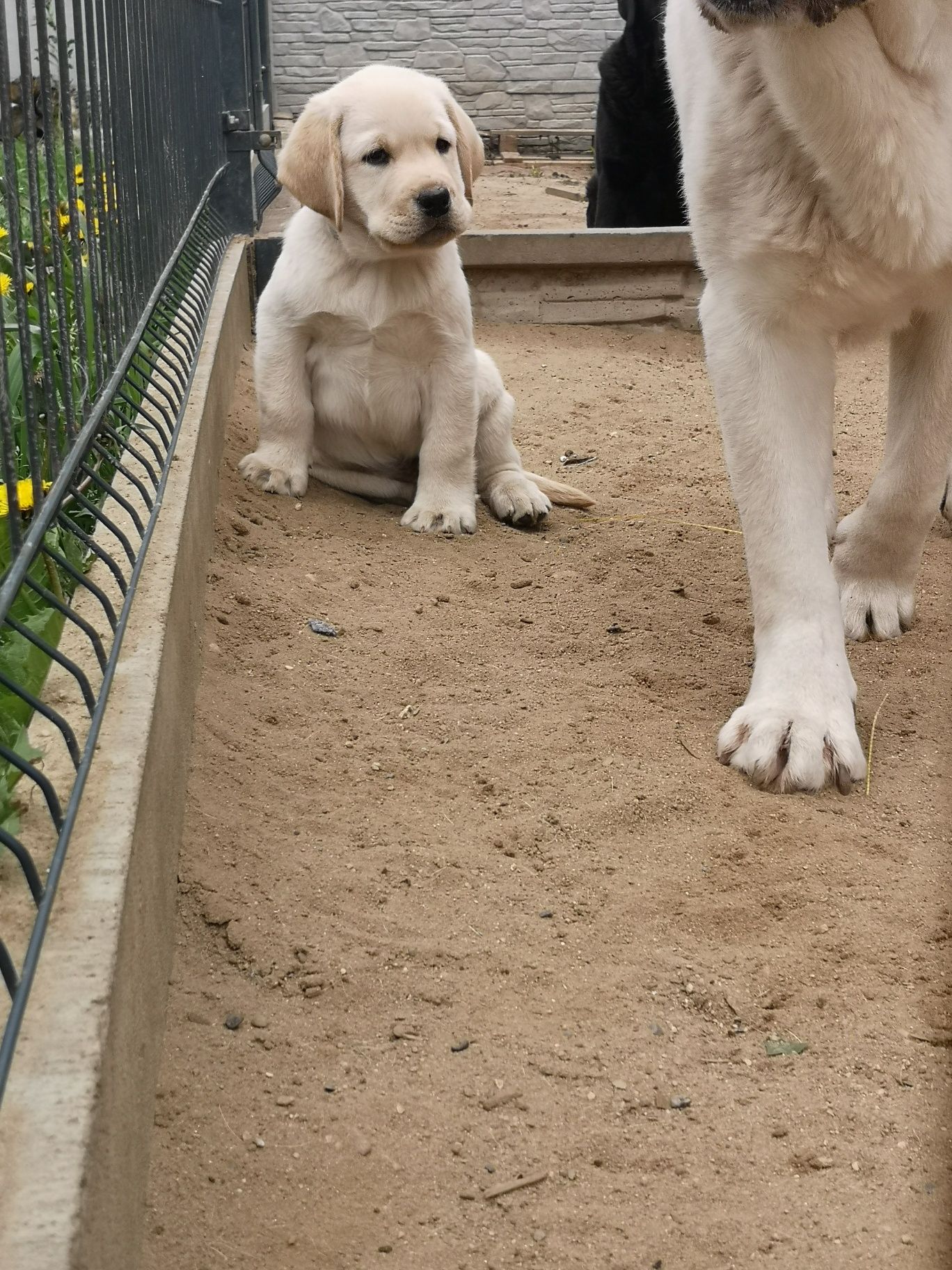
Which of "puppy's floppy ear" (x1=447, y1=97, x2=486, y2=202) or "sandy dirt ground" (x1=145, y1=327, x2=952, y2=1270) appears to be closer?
"sandy dirt ground" (x1=145, y1=327, x2=952, y2=1270)

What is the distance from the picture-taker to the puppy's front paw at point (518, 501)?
3996 millimetres

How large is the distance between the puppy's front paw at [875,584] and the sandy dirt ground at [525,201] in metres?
3.97

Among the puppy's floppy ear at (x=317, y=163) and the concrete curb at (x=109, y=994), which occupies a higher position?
the puppy's floppy ear at (x=317, y=163)

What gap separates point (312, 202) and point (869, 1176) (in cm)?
294

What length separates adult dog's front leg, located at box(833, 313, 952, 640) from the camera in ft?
9.78

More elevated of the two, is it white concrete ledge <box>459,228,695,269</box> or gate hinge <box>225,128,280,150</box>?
gate hinge <box>225,128,280,150</box>

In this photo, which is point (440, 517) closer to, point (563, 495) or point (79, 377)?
point (563, 495)

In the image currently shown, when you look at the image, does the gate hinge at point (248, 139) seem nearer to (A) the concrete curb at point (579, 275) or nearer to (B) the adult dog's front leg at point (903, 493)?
(A) the concrete curb at point (579, 275)

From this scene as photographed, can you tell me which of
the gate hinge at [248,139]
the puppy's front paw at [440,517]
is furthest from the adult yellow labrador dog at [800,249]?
the gate hinge at [248,139]

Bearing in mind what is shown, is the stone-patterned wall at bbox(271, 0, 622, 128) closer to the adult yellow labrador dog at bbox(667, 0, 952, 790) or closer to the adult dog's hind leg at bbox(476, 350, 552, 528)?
the adult dog's hind leg at bbox(476, 350, 552, 528)

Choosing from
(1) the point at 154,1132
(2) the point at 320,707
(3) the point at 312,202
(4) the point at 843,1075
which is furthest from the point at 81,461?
(3) the point at 312,202

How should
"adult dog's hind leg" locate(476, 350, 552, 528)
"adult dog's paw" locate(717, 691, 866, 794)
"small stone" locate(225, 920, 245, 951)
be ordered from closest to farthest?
"small stone" locate(225, 920, 245, 951) < "adult dog's paw" locate(717, 691, 866, 794) < "adult dog's hind leg" locate(476, 350, 552, 528)

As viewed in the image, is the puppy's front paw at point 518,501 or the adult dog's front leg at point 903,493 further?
the puppy's front paw at point 518,501


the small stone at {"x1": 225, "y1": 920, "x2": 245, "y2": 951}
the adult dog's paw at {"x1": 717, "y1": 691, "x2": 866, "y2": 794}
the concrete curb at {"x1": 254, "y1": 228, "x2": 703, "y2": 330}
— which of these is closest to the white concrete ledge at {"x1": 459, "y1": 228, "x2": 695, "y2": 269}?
the concrete curb at {"x1": 254, "y1": 228, "x2": 703, "y2": 330}
